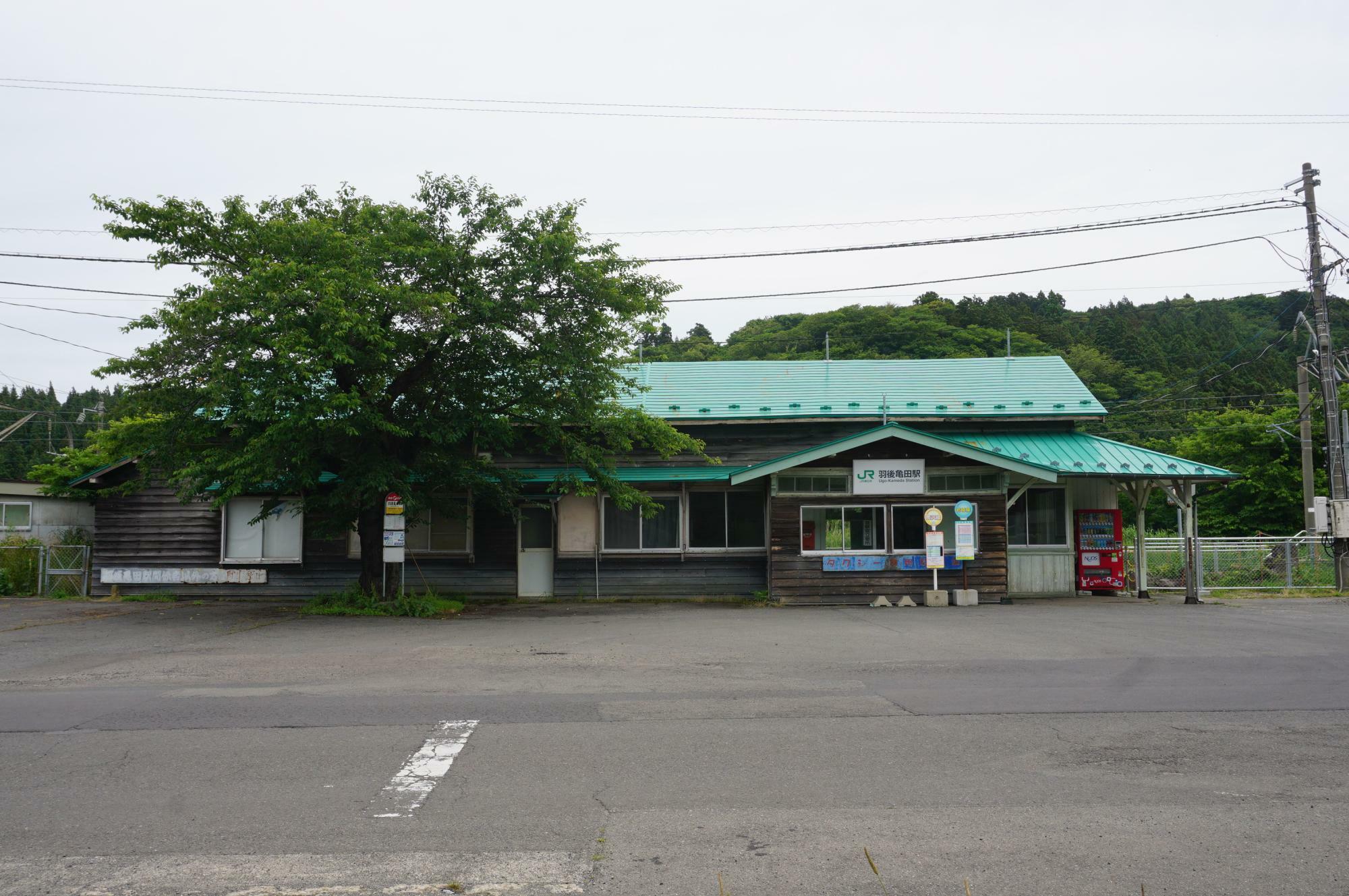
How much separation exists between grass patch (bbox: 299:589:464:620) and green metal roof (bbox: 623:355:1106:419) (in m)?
7.10

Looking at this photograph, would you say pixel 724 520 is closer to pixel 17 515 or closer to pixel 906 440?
pixel 906 440

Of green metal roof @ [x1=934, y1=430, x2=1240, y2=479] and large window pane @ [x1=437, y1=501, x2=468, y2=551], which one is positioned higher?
green metal roof @ [x1=934, y1=430, x2=1240, y2=479]

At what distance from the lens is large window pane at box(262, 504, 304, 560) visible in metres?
21.7

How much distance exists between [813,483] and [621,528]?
457cm

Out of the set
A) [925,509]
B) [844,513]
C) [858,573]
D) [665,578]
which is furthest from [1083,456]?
[665,578]

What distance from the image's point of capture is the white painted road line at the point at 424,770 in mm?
5672

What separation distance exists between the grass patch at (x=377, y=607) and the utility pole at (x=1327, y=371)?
20.6m

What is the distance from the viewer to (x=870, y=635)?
14148 mm

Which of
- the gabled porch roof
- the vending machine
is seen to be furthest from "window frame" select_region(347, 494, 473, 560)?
the vending machine

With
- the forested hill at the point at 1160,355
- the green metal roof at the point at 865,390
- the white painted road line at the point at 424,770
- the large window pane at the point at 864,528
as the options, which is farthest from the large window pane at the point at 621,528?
the forested hill at the point at 1160,355

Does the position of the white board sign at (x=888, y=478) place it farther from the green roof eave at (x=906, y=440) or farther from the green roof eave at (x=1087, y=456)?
the green roof eave at (x=1087, y=456)

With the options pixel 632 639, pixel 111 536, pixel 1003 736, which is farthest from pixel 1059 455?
pixel 111 536

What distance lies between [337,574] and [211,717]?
14.0 metres

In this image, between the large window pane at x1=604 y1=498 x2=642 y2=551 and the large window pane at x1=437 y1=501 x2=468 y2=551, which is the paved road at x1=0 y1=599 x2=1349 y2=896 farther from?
the large window pane at x1=437 y1=501 x2=468 y2=551
